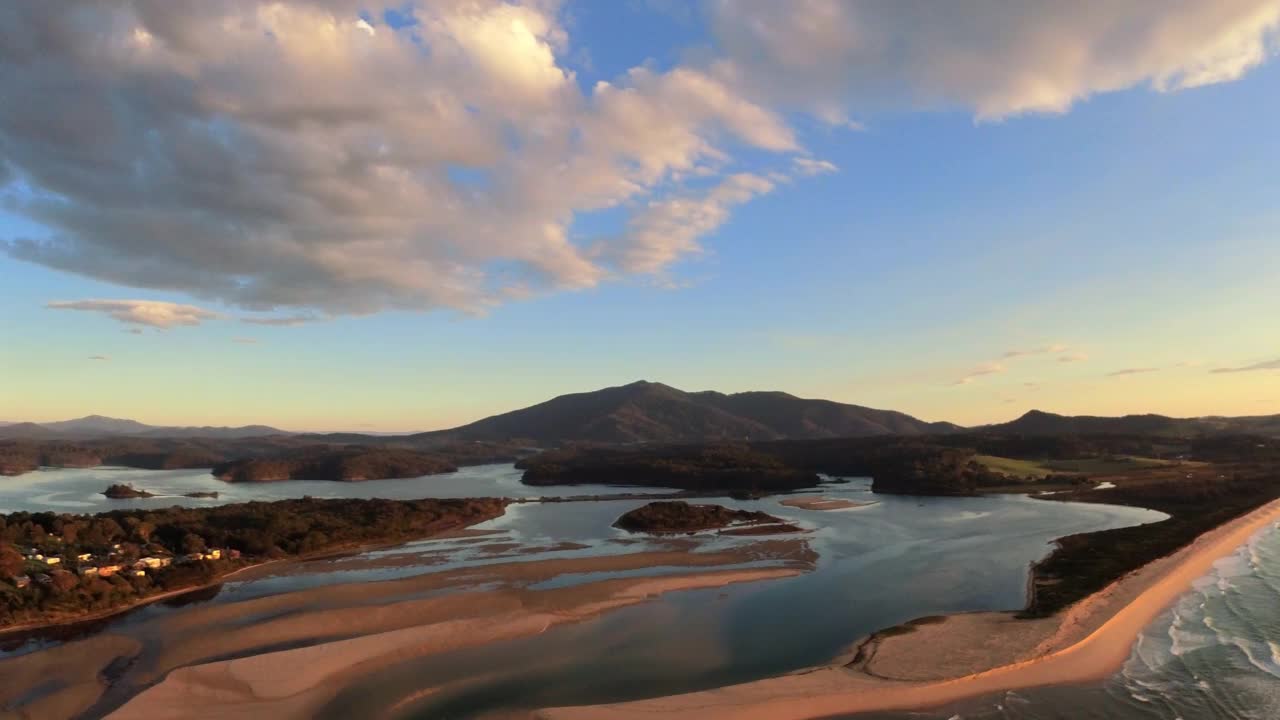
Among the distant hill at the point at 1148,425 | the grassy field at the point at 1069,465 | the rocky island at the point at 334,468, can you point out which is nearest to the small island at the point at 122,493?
the rocky island at the point at 334,468

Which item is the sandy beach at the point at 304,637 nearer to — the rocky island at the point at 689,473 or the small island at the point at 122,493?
the rocky island at the point at 689,473

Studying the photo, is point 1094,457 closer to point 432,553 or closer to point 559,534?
point 559,534

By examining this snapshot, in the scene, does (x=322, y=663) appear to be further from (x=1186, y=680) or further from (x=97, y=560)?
(x=1186, y=680)

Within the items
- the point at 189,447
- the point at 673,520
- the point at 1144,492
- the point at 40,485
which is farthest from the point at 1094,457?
the point at 189,447

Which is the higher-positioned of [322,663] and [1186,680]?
[1186,680]

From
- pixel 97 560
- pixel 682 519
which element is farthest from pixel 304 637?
pixel 682 519
